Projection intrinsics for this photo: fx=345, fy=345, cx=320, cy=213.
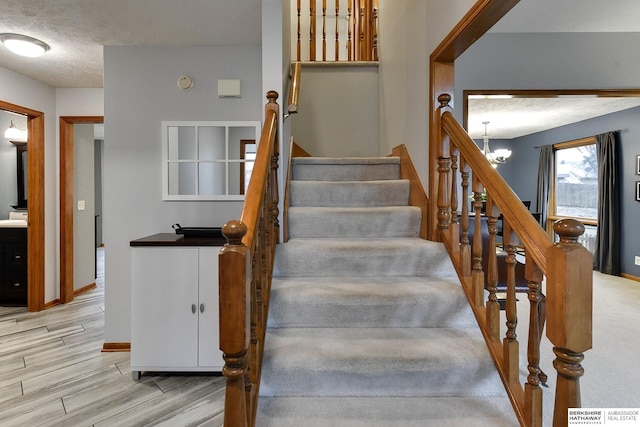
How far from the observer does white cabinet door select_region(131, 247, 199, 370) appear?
237 centimetres

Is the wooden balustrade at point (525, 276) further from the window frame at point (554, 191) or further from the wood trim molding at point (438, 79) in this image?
the window frame at point (554, 191)

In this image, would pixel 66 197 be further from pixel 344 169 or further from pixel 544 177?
pixel 544 177

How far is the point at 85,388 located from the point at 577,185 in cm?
824

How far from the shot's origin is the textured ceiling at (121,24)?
2.25 metres

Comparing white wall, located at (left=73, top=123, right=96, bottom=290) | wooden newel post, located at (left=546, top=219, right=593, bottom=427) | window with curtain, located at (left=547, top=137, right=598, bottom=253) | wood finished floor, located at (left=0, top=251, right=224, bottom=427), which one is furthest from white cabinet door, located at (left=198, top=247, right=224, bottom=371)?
window with curtain, located at (left=547, top=137, right=598, bottom=253)

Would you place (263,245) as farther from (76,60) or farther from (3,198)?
(3,198)

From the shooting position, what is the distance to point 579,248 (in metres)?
1.05

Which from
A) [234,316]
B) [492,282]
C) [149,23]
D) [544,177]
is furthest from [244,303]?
[544,177]

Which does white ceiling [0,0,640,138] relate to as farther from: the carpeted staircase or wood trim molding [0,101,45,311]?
the carpeted staircase

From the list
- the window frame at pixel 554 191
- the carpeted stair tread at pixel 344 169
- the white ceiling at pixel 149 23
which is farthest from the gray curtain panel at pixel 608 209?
the carpeted stair tread at pixel 344 169

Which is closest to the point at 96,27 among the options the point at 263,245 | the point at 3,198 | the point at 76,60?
the point at 76,60

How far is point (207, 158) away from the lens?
118 inches

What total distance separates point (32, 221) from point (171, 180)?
2.04 meters

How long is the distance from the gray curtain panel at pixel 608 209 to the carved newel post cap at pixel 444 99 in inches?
202
